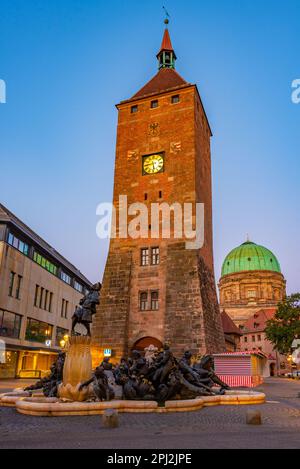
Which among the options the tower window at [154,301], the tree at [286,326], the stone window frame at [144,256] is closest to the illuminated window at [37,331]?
the stone window frame at [144,256]

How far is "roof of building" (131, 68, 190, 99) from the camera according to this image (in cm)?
3658

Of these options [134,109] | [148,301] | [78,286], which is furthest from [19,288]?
[134,109]

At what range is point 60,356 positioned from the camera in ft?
57.8

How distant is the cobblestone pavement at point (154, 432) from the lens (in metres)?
7.21

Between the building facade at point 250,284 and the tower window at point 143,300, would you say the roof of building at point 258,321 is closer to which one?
the building facade at point 250,284

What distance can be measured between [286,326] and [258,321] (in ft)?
129

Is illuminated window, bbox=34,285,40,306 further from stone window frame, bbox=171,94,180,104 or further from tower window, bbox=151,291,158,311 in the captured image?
stone window frame, bbox=171,94,180,104

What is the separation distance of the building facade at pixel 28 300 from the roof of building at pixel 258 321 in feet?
165

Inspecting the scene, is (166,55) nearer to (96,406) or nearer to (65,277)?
(65,277)

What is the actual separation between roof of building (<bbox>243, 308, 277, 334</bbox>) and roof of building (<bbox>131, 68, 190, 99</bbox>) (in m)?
62.8

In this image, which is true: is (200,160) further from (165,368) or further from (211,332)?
(165,368)

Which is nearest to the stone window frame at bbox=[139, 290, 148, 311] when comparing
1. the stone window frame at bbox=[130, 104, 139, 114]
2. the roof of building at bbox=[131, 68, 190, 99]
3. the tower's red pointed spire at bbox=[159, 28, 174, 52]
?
the stone window frame at bbox=[130, 104, 139, 114]

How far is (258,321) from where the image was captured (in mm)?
88188

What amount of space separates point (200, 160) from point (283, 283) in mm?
76720
